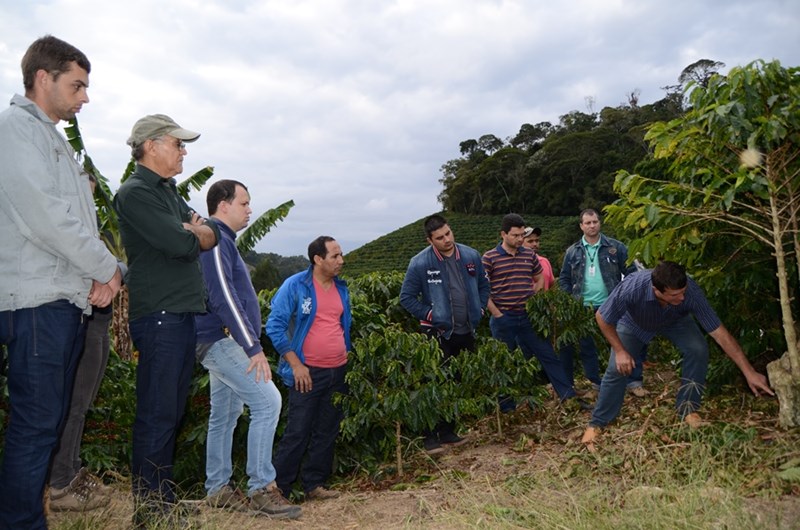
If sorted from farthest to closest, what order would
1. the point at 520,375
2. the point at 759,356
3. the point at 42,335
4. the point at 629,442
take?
the point at 520,375 < the point at 759,356 < the point at 629,442 < the point at 42,335

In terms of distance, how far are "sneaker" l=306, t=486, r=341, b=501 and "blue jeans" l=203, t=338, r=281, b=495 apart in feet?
2.94

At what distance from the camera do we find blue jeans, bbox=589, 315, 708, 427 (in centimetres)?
510

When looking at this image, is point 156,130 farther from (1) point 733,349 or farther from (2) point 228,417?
(1) point 733,349

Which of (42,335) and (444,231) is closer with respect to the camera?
(42,335)

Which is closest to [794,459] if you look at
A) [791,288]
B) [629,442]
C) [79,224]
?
[629,442]

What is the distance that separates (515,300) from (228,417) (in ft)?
12.7

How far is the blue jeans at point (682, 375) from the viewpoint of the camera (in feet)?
16.7

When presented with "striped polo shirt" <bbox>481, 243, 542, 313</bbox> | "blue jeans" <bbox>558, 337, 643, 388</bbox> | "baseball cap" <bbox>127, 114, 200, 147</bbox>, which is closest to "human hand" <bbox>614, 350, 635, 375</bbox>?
"striped polo shirt" <bbox>481, 243, 542, 313</bbox>

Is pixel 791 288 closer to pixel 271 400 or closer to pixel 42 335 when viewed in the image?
pixel 271 400

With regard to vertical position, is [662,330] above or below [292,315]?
below

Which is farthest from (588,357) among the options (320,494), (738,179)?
(320,494)

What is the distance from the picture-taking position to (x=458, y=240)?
59.5 meters

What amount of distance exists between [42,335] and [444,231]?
159 inches

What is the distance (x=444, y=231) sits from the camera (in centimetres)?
631
